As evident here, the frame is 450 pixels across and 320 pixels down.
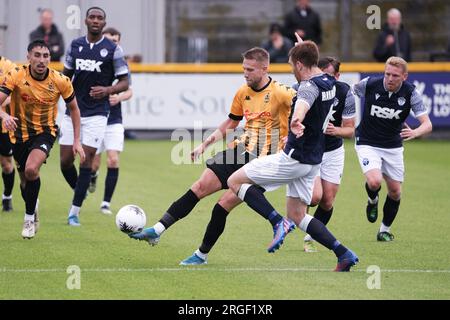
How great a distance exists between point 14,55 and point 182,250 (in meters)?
14.9

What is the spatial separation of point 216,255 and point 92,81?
11.5 ft

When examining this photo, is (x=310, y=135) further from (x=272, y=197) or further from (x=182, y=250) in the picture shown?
(x=272, y=197)

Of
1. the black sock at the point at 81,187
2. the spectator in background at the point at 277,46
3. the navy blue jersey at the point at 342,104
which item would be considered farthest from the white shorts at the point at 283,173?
the spectator in background at the point at 277,46

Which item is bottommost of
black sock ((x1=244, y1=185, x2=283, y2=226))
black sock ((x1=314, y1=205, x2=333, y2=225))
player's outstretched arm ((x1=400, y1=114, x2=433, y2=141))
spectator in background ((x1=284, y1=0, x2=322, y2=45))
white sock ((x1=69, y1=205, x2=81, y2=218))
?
white sock ((x1=69, y1=205, x2=81, y2=218))

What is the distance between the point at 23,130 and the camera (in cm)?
1141

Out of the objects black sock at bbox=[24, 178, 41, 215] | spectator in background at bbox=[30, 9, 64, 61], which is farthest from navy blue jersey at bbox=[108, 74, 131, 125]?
spectator in background at bbox=[30, 9, 64, 61]

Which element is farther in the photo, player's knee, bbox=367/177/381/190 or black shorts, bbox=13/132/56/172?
player's knee, bbox=367/177/381/190

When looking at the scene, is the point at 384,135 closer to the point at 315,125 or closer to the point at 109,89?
the point at 315,125

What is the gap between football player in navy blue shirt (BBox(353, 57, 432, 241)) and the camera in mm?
11508

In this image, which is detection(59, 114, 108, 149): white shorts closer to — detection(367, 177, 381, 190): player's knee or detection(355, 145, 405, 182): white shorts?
detection(355, 145, 405, 182): white shorts

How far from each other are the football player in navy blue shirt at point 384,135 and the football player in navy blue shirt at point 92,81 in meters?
3.01

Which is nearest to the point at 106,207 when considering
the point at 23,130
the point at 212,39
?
the point at 23,130

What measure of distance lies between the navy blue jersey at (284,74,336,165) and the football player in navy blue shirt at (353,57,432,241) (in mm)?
2500

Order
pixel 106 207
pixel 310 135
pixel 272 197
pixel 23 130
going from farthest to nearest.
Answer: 1. pixel 272 197
2. pixel 106 207
3. pixel 23 130
4. pixel 310 135
